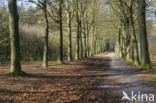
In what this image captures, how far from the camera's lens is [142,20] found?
1400 centimetres

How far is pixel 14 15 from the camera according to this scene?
10086 mm

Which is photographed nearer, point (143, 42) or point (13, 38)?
point (13, 38)

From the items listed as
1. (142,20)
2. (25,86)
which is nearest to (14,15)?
(25,86)

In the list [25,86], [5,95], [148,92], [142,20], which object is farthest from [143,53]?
[5,95]

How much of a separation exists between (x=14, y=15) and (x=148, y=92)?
8.06 m

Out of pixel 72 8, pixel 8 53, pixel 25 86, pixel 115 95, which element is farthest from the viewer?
pixel 72 8

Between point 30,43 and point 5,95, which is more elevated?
point 30,43

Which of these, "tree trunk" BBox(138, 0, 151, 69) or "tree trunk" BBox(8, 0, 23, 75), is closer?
"tree trunk" BBox(8, 0, 23, 75)

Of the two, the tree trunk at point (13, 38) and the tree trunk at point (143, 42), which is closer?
the tree trunk at point (13, 38)

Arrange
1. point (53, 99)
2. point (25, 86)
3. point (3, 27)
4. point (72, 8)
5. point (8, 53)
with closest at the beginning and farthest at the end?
point (53, 99)
point (25, 86)
point (3, 27)
point (8, 53)
point (72, 8)

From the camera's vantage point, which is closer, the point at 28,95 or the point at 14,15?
the point at 28,95

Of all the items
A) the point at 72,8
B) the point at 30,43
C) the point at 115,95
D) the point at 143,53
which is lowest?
Answer: the point at 115,95

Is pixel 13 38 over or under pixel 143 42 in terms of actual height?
over

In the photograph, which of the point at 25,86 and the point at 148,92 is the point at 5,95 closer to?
the point at 25,86
